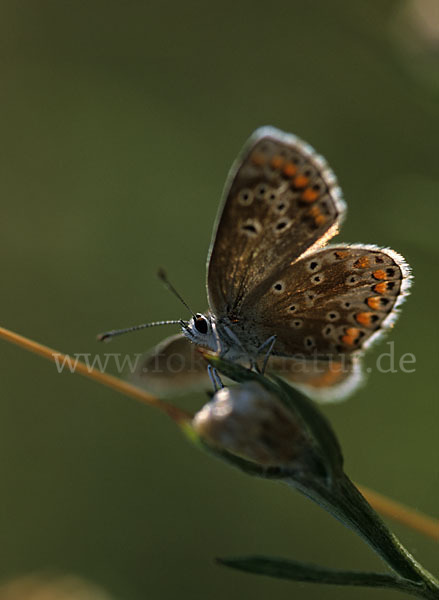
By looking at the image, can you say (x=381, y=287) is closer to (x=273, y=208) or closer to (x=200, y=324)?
(x=273, y=208)

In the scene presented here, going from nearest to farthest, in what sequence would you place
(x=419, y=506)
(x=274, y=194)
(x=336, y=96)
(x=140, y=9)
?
(x=274, y=194)
(x=419, y=506)
(x=336, y=96)
(x=140, y=9)

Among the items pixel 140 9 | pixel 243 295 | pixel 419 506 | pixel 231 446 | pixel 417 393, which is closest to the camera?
pixel 231 446

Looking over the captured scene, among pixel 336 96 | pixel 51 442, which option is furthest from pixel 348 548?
pixel 336 96

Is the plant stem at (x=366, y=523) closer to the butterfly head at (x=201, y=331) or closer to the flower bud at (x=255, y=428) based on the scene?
the flower bud at (x=255, y=428)

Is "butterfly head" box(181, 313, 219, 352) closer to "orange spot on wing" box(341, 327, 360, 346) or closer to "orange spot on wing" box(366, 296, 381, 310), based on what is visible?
"orange spot on wing" box(341, 327, 360, 346)

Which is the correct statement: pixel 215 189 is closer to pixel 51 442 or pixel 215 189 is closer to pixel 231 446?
pixel 51 442

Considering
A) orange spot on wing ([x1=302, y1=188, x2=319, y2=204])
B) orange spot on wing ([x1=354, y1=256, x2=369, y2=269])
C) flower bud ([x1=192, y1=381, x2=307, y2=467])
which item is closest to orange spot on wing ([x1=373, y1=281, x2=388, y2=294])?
orange spot on wing ([x1=354, y1=256, x2=369, y2=269])

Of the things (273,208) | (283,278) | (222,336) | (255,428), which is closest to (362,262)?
(283,278)
